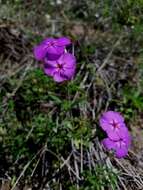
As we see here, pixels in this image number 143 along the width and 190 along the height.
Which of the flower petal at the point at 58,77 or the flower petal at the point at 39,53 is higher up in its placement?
the flower petal at the point at 39,53

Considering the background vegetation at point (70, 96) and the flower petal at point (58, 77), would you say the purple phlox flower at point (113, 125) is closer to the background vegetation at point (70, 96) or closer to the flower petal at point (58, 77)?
the background vegetation at point (70, 96)

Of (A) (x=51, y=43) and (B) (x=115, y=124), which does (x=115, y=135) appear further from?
(A) (x=51, y=43)

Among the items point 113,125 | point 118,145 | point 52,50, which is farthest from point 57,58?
point 118,145

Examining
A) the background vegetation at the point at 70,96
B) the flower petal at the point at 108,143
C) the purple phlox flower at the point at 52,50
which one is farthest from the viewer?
the background vegetation at the point at 70,96

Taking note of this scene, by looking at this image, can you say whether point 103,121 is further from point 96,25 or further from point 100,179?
point 96,25

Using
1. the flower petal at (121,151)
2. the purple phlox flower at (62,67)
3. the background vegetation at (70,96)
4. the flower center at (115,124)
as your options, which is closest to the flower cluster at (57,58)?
the purple phlox flower at (62,67)

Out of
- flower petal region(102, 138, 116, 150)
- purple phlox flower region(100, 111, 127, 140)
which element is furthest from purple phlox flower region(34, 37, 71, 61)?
flower petal region(102, 138, 116, 150)

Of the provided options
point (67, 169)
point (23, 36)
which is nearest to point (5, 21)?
point (23, 36)

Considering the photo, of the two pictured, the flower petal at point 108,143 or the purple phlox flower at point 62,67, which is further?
the purple phlox flower at point 62,67
